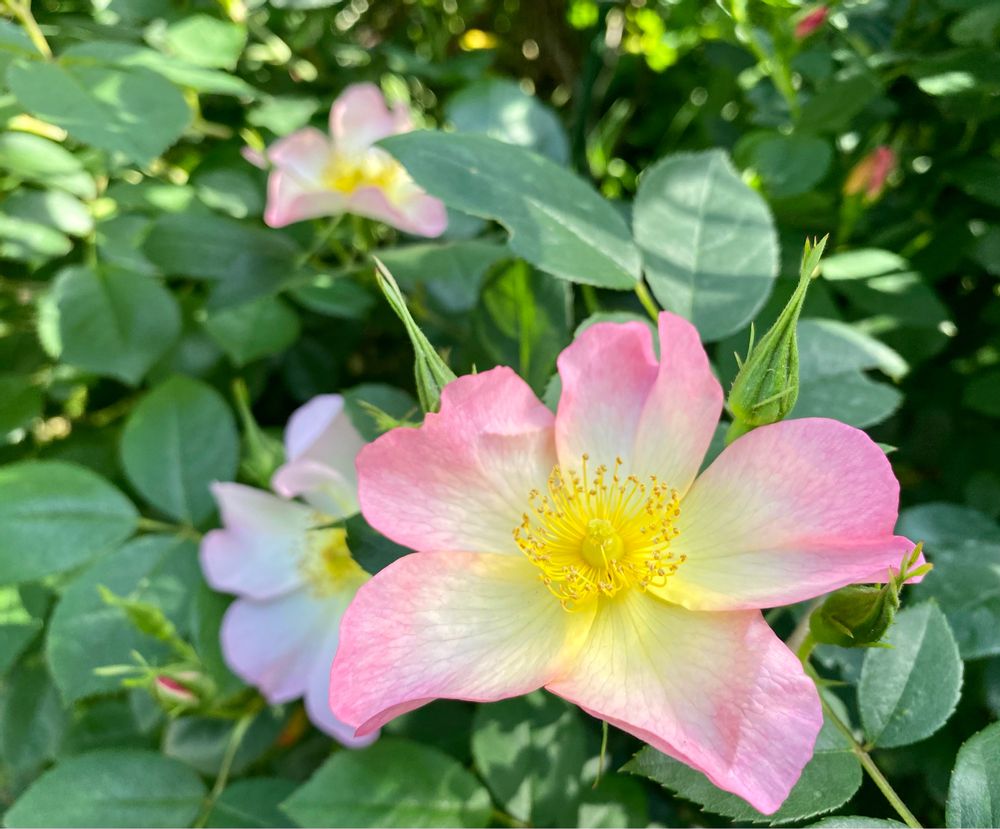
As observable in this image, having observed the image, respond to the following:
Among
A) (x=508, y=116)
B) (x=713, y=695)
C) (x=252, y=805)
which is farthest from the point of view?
(x=508, y=116)

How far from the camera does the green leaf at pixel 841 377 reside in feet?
2.31

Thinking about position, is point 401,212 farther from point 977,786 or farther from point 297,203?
point 977,786

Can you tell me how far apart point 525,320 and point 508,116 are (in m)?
0.53

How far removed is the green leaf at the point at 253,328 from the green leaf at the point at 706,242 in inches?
20.8

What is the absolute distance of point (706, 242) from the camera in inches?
30.5

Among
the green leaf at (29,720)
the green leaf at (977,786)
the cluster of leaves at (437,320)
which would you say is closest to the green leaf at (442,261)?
the cluster of leaves at (437,320)

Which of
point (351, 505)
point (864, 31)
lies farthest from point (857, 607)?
point (864, 31)

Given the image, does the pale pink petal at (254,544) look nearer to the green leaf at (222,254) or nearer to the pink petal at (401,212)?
the green leaf at (222,254)

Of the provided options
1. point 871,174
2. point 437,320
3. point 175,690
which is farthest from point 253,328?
point 871,174

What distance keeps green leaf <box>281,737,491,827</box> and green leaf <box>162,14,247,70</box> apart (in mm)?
894

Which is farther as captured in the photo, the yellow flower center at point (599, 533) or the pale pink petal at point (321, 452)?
the pale pink petal at point (321, 452)

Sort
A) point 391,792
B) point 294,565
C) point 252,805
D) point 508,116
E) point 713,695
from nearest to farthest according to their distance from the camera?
point 713,695, point 391,792, point 252,805, point 294,565, point 508,116

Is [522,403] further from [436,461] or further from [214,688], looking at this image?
[214,688]

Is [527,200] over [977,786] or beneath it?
over
